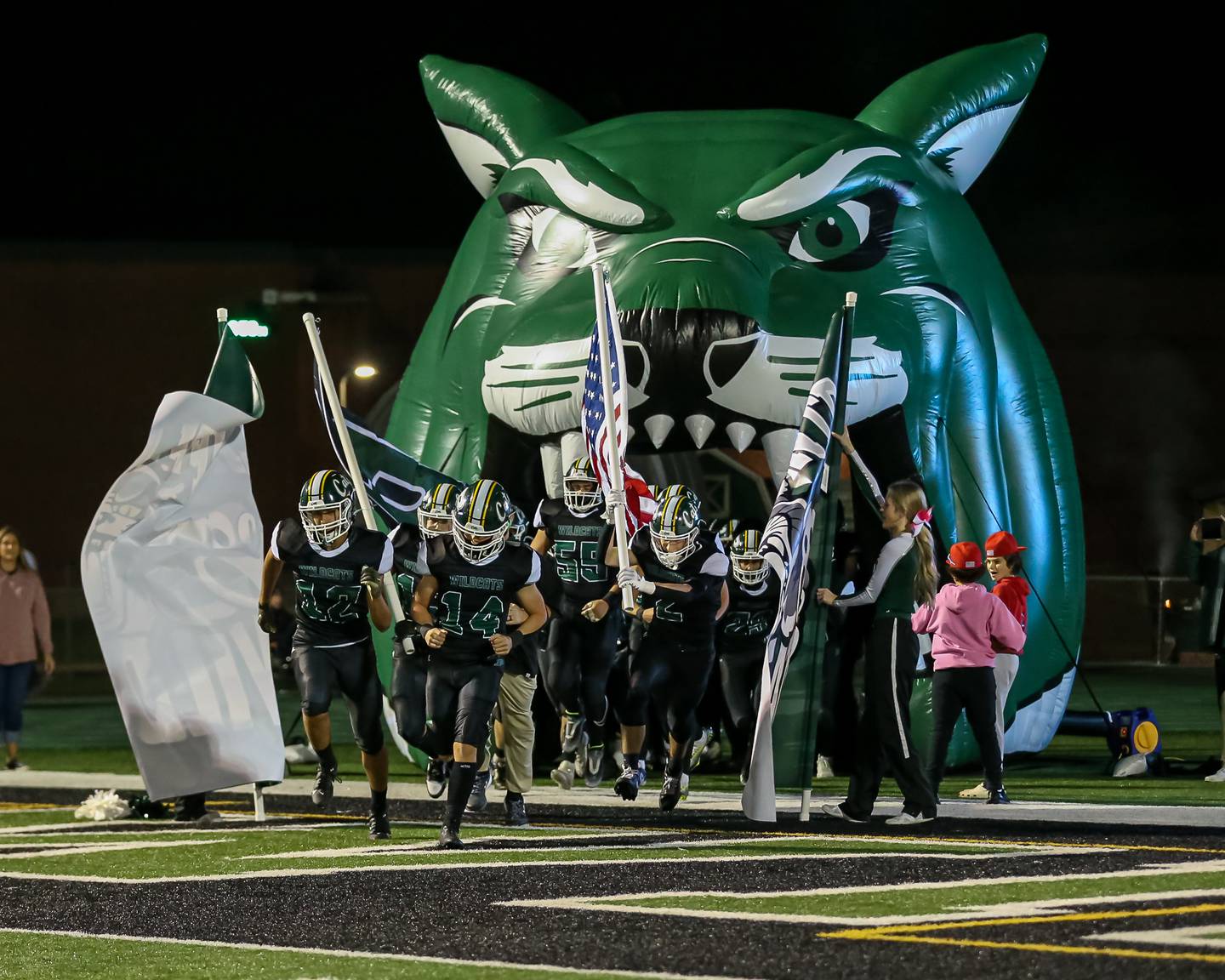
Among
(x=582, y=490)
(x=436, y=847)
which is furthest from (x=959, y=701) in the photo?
(x=436, y=847)

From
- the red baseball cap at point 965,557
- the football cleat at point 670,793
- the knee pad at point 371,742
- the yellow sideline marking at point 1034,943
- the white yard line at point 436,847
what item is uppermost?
the red baseball cap at point 965,557

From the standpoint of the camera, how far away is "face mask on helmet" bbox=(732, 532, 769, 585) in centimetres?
1103

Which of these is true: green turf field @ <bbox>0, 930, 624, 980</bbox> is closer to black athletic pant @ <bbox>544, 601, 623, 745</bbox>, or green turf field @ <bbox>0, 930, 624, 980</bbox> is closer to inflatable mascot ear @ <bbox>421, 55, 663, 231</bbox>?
black athletic pant @ <bbox>544, 601, 623, 745</bbox>

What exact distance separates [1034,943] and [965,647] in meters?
4.16

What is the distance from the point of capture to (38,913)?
672 centimetres

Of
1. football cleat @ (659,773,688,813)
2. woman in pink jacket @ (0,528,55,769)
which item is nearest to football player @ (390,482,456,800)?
football cleat @ (659,773,688,813)

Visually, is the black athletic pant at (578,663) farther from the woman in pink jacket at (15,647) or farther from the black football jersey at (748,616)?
the woman in pink jacket at (15,647)

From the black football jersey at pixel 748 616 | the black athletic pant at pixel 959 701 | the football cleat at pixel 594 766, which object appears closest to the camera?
the black athletic pant at pixel 959 701

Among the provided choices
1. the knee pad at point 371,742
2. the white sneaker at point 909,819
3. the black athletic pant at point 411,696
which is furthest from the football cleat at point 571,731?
the white sneaker at point 909,819

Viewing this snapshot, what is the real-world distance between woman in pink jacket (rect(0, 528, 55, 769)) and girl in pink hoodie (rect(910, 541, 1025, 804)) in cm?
633

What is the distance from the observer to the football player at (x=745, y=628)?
10953mm

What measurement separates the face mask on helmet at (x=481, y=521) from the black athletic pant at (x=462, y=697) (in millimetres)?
450

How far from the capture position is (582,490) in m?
11.0

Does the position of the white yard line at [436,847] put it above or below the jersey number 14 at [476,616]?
below
